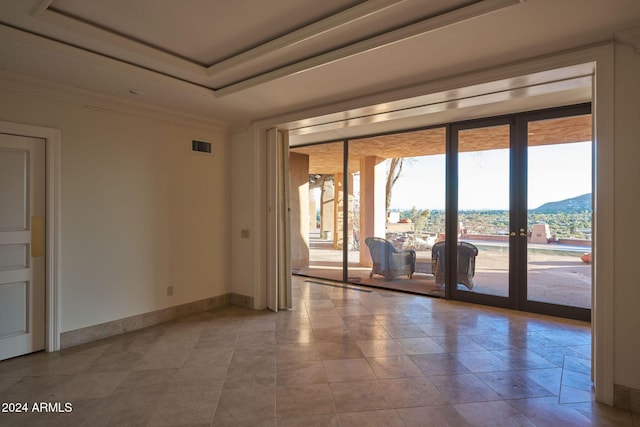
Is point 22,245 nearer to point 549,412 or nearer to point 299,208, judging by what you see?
point 549,412

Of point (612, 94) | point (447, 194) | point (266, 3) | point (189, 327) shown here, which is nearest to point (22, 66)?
point (266, 3)

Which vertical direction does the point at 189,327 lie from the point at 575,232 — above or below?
below

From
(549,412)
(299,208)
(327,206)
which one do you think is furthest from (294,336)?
(327,206)

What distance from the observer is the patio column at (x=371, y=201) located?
20.4 ft

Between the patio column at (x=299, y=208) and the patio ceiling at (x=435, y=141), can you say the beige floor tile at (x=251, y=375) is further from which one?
the patio column at (x=299, y=208)

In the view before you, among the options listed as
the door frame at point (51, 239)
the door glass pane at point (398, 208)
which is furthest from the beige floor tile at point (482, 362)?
the door frame at point (51, 239)

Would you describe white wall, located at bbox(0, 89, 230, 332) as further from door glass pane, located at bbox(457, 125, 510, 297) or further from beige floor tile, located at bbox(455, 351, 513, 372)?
door glass pane, located at bbox(457, 125, 510, 297)

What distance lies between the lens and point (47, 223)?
128 inches

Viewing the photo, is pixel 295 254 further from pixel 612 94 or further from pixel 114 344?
pixel 612 94

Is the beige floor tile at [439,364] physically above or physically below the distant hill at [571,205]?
below

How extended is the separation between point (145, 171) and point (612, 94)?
182 inches

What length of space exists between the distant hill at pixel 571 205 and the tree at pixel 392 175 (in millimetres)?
2271

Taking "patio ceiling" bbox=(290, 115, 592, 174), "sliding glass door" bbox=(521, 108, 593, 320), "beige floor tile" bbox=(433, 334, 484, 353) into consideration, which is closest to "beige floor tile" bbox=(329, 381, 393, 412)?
"beige floor tile" bbox=(433, 334, 484, 353)

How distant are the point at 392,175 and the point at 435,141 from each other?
100cm
